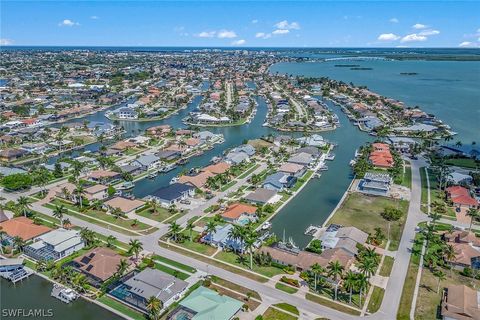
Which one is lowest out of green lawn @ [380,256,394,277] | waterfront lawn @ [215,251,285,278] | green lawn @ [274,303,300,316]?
green lawn @ [274,303,300,316]

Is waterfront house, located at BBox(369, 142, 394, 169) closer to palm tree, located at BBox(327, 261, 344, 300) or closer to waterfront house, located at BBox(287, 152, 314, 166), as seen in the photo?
waterfront house, located at BBox(287, 152, 314, 166)

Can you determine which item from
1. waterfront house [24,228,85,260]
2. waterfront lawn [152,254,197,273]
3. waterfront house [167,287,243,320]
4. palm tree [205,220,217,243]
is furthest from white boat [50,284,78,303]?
palm tree [205,220,217,243]

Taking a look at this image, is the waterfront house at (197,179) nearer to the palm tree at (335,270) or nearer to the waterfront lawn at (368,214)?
the waterfront lawn at (368,214)

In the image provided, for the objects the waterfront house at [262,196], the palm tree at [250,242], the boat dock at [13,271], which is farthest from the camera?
the waterfront house at [262,196]

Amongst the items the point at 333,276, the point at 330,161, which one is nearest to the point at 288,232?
the point at 333,276

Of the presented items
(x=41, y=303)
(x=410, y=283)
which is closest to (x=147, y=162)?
(x=41, y=303)

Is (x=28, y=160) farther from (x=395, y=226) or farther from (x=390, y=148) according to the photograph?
(x=390, y=148)

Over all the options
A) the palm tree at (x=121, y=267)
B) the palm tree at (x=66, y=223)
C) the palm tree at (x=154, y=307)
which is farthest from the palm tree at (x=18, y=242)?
the palm tree at (x=154, y=307)
